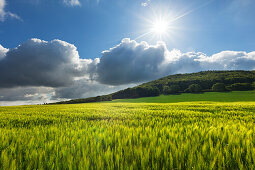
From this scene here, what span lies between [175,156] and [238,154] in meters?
0.96

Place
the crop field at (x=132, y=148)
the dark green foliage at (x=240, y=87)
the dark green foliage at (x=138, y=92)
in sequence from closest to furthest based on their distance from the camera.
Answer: the crop field at (x=132, y=148) → the dark green foliage at (x=240, y=87) → the dark green foliage at (x=138, y=92)

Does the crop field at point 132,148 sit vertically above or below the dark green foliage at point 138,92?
below

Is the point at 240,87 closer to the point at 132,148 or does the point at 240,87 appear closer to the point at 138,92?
the point at 138,92

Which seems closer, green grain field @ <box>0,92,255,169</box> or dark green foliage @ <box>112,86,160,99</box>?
green grain field @ <box>0,92,255,169</box>

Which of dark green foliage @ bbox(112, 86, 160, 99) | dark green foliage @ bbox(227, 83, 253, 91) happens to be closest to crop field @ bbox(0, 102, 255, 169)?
dark green foliage @ bbox(112, 86, 160, 99)

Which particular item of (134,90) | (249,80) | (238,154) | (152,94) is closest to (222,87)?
(249,80)

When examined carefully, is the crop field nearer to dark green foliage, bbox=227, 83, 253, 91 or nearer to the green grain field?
the green grain field

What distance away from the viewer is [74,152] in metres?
1.95

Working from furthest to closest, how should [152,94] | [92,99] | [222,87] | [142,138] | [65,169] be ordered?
[152,94], [222,87], [92,99], [142,138], [65,169]

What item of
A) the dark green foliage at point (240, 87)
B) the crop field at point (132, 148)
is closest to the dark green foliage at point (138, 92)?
the dark green foliage at point (240, 87)

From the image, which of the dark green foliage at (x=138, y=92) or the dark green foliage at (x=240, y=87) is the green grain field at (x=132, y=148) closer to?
the dark green foliage at (x=138, y=92)

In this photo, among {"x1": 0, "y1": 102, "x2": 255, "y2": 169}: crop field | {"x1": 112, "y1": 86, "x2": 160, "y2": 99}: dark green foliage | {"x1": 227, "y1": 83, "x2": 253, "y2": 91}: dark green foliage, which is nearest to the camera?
{"x1": 0, "y1": 102, "x2": 255, "y2": 169}: crop field

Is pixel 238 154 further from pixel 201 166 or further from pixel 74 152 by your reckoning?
pixel 74 152

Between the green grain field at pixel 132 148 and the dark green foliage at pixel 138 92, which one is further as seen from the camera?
the dark green foliage at pixel 138 92
